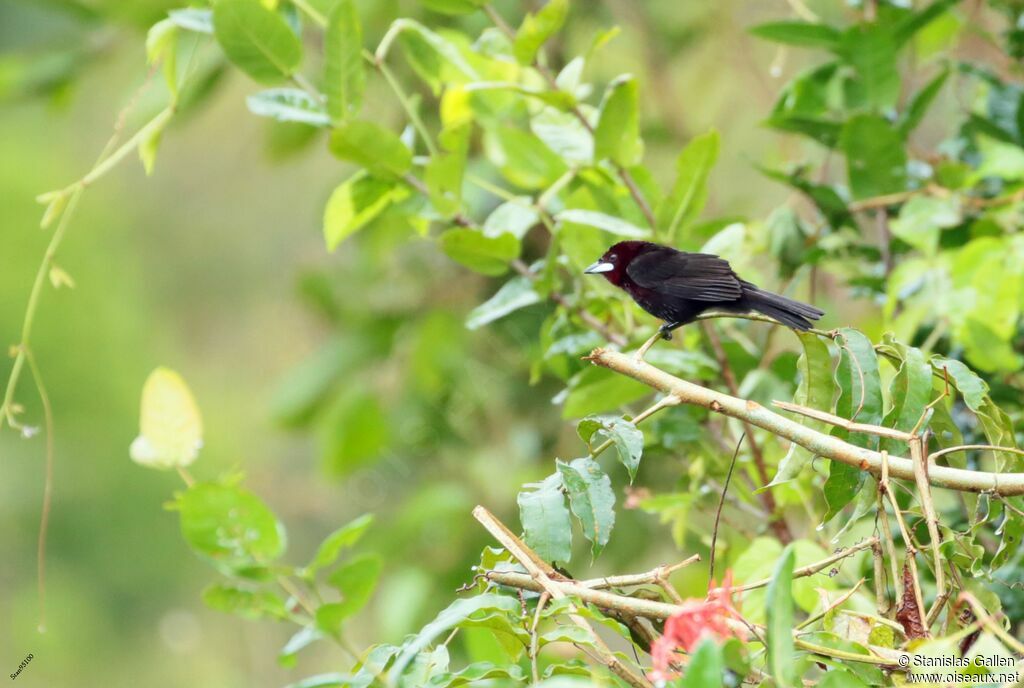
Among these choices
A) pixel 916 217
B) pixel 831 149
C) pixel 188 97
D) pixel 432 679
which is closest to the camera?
pixel 432 679

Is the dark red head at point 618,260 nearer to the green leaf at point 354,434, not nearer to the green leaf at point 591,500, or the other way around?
the green leaf at point 591,500

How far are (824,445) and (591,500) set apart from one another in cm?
12

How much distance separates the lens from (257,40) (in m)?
0.82

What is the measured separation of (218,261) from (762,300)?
93.1 inches

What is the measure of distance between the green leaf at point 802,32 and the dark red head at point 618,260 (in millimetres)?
335

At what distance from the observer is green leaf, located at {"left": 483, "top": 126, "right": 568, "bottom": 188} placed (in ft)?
3.09

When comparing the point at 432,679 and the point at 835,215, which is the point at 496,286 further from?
the point at 432,679

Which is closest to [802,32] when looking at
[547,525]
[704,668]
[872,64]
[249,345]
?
[872,64]

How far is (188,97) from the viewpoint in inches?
56.0

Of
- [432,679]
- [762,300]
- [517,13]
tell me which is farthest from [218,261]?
[432,679]

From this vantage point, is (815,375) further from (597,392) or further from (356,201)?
(356,201)

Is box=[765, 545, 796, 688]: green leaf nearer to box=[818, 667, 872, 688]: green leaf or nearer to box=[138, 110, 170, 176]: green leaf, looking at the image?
box=[818, 667, 872, 688]: green leaf

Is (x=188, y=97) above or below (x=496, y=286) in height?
above

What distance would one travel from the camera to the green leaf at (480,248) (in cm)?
85
